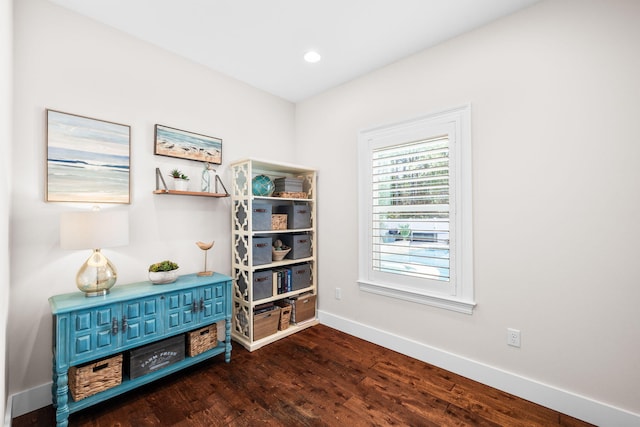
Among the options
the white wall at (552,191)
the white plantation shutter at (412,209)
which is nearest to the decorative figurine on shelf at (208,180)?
the white plantation shutter at (412,209)

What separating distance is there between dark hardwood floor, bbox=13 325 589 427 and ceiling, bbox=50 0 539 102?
2.72 m

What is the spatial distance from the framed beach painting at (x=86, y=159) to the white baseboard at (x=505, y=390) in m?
1.31

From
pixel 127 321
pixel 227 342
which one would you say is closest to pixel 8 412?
pixel 127 321

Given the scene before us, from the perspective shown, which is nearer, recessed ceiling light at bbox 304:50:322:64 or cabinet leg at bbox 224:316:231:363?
cabinet leg at bbox 224:316:231:363

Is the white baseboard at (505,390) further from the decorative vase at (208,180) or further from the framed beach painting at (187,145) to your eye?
the framed beach painting at (187,145)

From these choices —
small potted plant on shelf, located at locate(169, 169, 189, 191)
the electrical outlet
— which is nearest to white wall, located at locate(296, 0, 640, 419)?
the electrical outlet

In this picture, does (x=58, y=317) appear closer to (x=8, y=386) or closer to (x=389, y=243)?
(x=8, y=386)

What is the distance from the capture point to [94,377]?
6.00ft

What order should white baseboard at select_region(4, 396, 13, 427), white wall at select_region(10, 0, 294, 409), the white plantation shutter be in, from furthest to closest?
1. the white plantation shutter
2. white wall at select_region(10, 0, 294, 409)
3. white baseboard at select_region(4, 396, 13, 427)

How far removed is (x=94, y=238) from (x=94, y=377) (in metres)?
0.89

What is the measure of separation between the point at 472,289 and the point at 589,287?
67 centimetres

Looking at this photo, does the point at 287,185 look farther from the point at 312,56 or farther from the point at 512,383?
the point at 512,383

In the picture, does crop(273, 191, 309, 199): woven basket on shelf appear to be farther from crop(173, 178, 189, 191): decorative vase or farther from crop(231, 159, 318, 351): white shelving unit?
crop(173, 178, 189, 191): decorative vase

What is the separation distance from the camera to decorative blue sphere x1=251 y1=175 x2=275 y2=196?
9.46 feet
